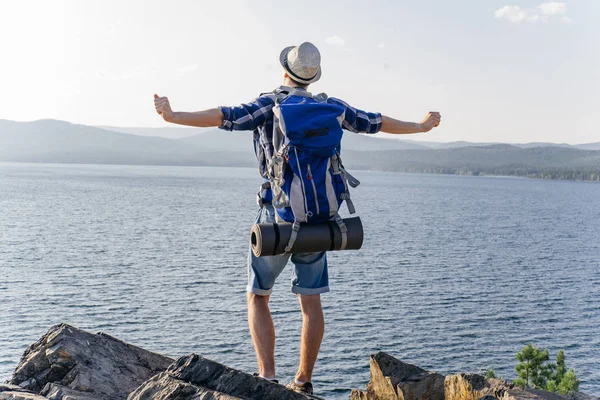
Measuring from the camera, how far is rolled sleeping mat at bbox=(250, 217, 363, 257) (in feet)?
19.0

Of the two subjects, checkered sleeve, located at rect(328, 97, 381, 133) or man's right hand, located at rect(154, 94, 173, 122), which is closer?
man's right hand, located at rect(154, 94, 173, 122)

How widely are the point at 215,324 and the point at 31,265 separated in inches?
958

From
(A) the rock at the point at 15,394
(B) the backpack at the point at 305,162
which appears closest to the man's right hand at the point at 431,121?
(B) the backpack at the point at 305,162

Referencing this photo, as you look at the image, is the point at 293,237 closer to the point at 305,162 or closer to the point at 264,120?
the point at 305,162

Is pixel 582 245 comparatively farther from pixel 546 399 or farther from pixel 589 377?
pixel 546 399

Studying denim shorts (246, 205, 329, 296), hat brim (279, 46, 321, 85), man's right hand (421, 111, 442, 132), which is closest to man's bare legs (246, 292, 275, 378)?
denim shorts (246, 205, 329, 296)

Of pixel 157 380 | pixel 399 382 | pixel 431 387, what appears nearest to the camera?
pixel 157 380

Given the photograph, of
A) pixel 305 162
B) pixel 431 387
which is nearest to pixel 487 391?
pixel 431 387

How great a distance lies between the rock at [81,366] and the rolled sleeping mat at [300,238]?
5.93ft

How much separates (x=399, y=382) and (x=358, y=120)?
2801 millimetres

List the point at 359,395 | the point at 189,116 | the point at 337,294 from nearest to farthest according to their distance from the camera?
the point at 189,116 → the point at 359,395 → the point at 337,294

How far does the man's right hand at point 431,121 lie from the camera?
6.76 metres

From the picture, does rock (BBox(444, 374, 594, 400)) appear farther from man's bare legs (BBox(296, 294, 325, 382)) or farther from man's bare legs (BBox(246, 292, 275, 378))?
man's bare legs (BBox(246, 292, 275, 378))

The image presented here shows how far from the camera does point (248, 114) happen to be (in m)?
5.86
